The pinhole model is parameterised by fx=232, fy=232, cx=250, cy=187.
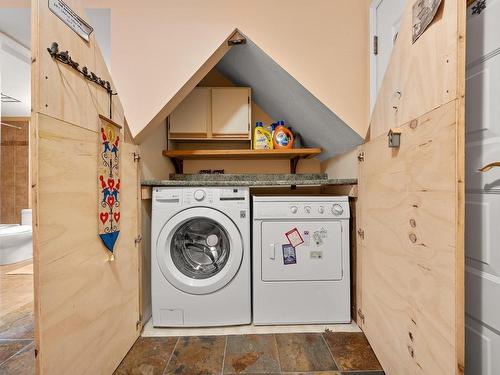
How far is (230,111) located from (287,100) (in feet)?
1.77

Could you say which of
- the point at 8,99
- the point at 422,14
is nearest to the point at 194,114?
the point at 422,14

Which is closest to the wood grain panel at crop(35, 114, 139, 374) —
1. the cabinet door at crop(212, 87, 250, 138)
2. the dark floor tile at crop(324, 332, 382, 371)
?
the cabinet door at crop(212, 87, 250, 138)

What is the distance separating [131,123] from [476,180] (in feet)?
5.32

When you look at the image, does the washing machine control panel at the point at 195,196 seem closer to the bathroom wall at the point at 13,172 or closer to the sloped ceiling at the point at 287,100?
the sloped ceiling at the point at 287,100

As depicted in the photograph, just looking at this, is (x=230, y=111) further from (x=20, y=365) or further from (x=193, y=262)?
(x=20, y=365)

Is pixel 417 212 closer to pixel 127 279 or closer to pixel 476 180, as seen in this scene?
pixel 476 180

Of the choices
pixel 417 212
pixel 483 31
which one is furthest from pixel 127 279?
pixel 483 31

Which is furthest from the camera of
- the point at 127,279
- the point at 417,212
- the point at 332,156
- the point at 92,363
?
the point at 332,156

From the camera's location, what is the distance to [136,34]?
135cm

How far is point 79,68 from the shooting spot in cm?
93

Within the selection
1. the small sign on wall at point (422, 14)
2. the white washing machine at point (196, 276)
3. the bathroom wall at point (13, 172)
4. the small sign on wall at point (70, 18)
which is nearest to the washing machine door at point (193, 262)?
the white washing machine at point (196, 276)

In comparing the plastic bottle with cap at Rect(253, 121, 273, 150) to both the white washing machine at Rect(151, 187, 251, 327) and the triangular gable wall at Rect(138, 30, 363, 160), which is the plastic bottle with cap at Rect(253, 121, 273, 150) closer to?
the triangular gable wall at Rect(138, 30, 363, 160)

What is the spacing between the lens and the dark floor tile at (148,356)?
3.84ft

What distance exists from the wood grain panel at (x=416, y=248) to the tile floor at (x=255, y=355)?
0.49 ft
